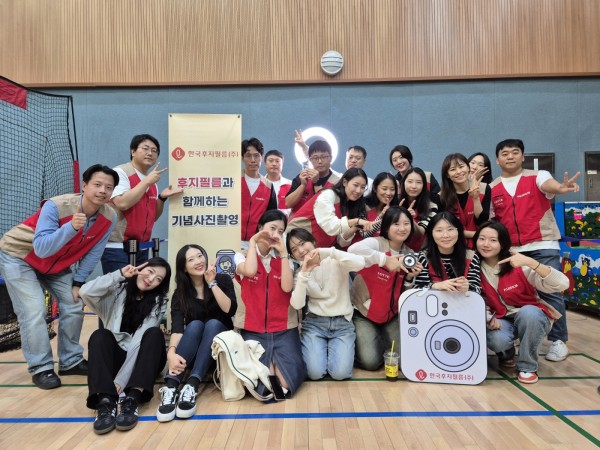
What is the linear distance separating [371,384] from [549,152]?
4920mm

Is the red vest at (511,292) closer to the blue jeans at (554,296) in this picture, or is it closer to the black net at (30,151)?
the blue jeans at (554,296)

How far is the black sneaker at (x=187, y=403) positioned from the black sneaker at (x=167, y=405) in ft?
0.11

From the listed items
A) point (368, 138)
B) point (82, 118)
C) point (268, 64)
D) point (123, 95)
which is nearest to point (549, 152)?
point (368, 138)

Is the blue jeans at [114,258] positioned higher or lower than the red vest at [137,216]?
lower

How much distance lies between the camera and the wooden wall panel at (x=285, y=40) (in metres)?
5.86

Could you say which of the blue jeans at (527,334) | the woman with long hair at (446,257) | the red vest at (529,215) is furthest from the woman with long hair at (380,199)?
the blue jeans at (527,334)

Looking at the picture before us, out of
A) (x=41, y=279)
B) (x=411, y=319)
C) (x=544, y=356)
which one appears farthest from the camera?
(x=544, y=356)

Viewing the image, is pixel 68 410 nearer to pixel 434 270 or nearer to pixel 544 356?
pixel 434 270

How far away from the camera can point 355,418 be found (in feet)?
7.01

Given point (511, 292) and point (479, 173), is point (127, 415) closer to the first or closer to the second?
point (511, 292)

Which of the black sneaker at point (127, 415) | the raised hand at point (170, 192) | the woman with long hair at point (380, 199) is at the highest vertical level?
the raised hand at point (170, 192)

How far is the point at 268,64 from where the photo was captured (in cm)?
599

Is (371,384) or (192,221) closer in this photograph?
(371,384)

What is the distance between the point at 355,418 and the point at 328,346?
701 mm
